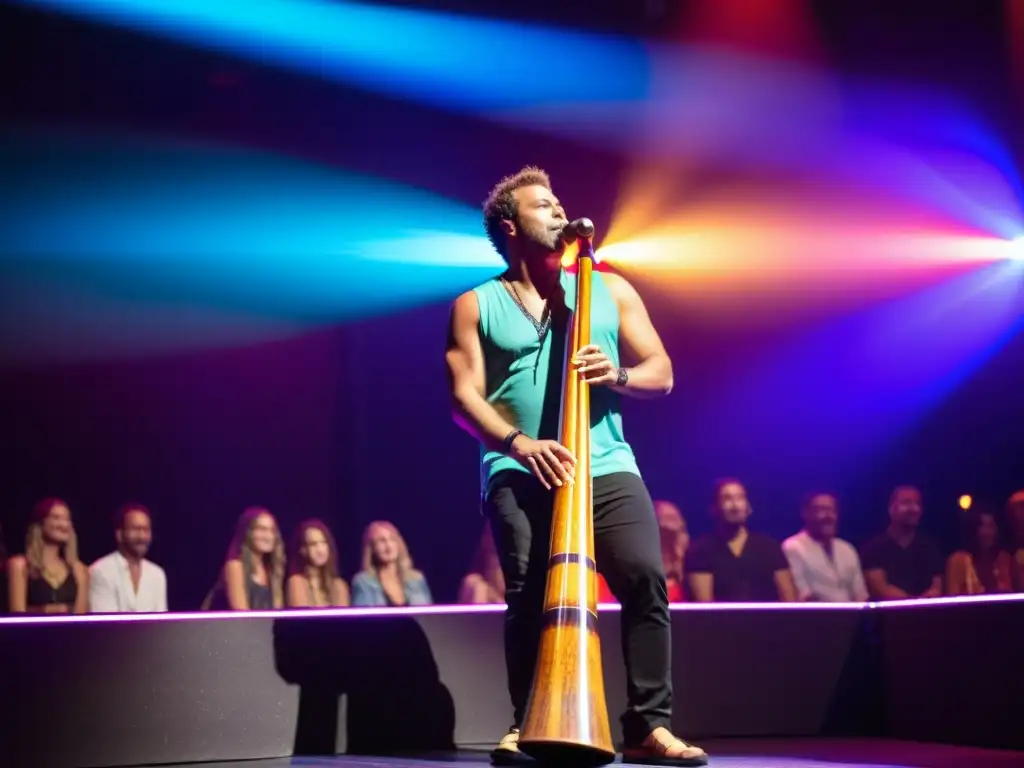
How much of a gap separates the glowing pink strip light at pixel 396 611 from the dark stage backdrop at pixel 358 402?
3557 millimetres

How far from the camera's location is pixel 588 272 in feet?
10.3

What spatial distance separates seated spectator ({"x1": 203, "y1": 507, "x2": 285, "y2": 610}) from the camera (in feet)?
18.8

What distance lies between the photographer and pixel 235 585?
5.72m

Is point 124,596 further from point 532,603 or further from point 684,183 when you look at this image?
point 684,183

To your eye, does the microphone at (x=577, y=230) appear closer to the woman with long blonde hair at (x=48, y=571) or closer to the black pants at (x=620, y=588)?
the black pants at (x=620, y=588)

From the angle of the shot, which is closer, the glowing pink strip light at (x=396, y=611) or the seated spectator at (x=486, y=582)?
the glowing pink strip light at (x=396, y=611)

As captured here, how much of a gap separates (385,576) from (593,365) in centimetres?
325

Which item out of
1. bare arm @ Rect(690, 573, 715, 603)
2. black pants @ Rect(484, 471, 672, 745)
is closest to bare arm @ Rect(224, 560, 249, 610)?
bare arm @ Rect(690, 573, 715, 603)

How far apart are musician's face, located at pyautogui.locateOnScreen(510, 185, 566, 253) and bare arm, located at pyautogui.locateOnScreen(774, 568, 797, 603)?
305 centimetres

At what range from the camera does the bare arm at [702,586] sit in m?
5.70

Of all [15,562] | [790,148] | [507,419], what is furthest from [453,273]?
[507,419]

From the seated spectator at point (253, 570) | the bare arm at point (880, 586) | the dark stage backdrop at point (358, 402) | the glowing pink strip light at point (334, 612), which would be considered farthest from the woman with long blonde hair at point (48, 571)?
the bare arm at point (880, 586)

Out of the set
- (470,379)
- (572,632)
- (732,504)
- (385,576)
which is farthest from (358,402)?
(572,632)

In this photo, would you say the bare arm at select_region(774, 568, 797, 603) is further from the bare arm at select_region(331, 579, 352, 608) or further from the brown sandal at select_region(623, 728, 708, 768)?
the brown sandal at select_region(623, 728, 708, 768)
